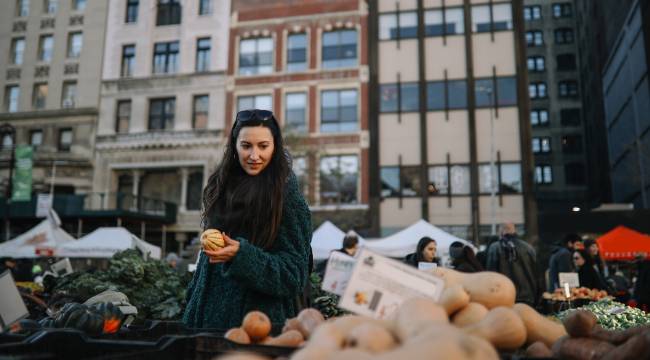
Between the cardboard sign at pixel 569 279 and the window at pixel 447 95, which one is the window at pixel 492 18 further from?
the cardboard sign at pixel 569 279

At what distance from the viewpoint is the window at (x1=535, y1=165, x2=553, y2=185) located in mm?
46938

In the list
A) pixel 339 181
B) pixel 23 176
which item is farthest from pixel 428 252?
pixel 23 176

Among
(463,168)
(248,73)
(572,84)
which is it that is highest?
(572,84)

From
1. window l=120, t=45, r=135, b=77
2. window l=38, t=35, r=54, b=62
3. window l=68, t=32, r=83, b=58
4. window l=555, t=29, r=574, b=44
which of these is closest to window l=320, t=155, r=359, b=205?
window l=120, t=45, r=135, b=77

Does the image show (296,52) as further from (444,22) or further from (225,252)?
(225,252)

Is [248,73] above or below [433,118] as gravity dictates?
above

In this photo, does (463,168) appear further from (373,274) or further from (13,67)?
(13,67)

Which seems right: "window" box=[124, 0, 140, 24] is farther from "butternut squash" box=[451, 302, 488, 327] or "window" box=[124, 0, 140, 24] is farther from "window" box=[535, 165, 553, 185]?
"window" box=[535, 165, 553, 185]

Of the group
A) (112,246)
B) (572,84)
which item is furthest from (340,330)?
(572,84)

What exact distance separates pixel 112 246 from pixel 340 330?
49.9ft

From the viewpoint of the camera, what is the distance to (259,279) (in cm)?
228

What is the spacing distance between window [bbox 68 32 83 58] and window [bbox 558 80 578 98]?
→ 4028 centimetres

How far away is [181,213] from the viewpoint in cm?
2677

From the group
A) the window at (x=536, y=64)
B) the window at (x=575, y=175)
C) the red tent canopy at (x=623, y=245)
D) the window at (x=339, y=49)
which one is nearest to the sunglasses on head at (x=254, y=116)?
the red tent canopy at (x=623, y=245)
